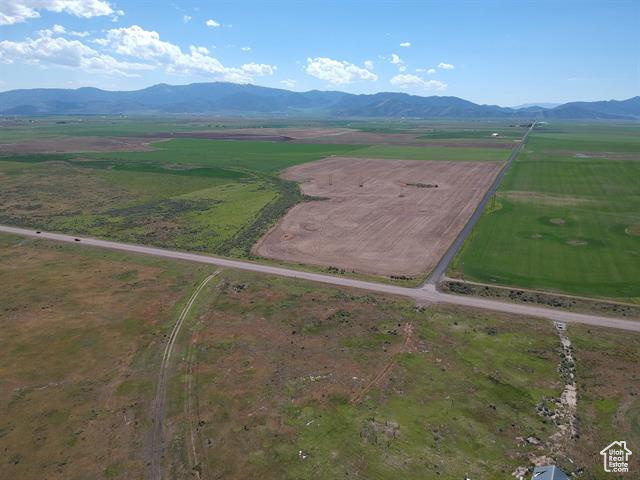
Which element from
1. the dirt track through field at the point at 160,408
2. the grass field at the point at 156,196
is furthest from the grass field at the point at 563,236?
the grass field at the point at 156,196

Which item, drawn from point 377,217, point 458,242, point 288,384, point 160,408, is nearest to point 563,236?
point 458,242

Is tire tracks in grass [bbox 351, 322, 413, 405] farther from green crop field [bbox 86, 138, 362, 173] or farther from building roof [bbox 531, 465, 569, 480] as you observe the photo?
green crop field [bbox 86, 138, 362, 173]

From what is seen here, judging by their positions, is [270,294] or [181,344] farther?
[270,294]

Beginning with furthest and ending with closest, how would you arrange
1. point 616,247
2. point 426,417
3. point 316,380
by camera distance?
point 616,247
point 316,380
point 426,417

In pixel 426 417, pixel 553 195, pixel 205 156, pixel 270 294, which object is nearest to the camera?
pixel 426 417

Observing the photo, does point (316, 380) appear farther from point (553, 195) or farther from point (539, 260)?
point (553, 195)

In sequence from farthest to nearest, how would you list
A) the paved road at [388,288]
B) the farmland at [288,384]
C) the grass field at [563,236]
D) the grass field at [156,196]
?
the grass field at [156,196] < the grass field at [563,236] < the paved road at [388,288] < the farmland at [288,384]

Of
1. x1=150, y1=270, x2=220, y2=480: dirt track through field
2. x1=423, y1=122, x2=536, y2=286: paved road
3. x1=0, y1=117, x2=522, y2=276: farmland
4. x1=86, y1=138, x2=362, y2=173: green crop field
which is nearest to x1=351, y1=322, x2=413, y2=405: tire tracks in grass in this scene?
x1=423, y1=122, x2=536, y2=286: paved road

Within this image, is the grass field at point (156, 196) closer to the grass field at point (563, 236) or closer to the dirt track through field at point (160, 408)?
the dirt track through field at point (160, 408)

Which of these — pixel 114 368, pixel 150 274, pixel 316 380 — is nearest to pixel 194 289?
pixel 150 274
